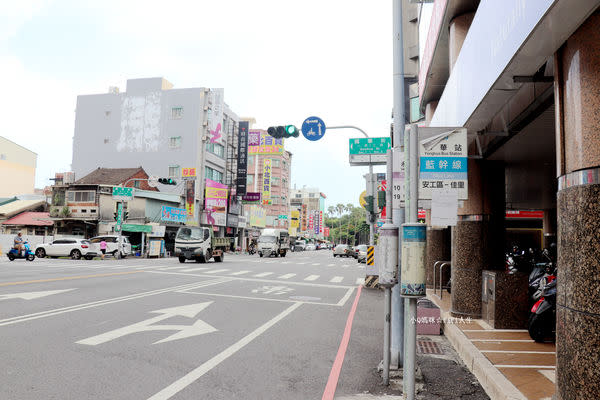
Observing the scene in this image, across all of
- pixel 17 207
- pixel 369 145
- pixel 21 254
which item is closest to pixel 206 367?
pixel 369 145

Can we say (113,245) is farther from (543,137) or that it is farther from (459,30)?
(543,137)

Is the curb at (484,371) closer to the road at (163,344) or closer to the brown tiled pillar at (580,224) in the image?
the brown tiled pillar at (580,224)

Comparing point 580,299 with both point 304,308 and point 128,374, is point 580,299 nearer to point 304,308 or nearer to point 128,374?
point 128,374

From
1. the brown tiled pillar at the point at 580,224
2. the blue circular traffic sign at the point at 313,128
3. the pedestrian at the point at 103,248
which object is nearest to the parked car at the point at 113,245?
the pedestrian at the point at 103,248

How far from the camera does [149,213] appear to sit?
43156mm

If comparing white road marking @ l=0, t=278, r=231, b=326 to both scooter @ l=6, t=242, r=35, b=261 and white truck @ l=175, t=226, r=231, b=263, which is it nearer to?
white truck @ l=175, t=226, r=231, b=263

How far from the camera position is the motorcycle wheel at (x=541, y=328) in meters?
7.20

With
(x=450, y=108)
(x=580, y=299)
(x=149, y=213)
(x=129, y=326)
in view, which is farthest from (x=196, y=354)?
(x=149, y=213)

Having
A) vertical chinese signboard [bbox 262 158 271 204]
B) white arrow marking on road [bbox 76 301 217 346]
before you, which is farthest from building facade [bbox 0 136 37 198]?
white arrow marking on road [bbox 76 301 217 346]

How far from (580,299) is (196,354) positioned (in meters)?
4.87

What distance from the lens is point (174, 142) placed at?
5162cm

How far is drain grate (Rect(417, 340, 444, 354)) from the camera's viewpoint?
24.2 ft

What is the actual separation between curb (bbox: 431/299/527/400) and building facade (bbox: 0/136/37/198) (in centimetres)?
5909

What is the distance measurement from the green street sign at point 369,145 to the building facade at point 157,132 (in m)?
32.8
